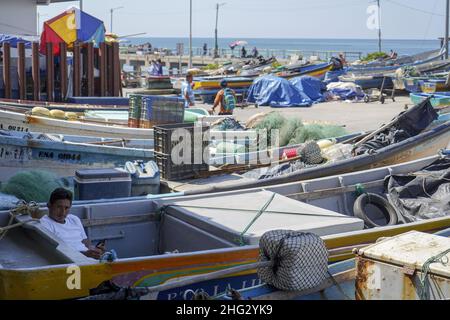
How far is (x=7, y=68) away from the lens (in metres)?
16.5

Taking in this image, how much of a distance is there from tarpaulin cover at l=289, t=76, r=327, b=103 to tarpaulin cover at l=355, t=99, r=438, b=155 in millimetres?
14767

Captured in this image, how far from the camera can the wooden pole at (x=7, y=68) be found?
53.4ft

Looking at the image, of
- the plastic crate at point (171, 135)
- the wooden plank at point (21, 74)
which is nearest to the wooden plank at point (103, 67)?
the wooden plank at point (21, 74)

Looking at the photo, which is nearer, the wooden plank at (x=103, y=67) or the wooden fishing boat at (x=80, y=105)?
the wooden fishing boat at (x=80, y=105)

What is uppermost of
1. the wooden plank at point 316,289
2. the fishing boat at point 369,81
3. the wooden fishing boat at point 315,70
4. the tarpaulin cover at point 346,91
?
the wooden fishing boat at point 315,70

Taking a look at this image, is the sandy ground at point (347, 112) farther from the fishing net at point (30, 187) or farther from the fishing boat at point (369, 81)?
the fishing net at point (30, 187)

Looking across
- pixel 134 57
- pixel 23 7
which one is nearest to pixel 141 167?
pixel 23 7

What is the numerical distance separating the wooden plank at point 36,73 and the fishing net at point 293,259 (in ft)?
43.6

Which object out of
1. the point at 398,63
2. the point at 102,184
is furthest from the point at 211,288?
the point at 398,63

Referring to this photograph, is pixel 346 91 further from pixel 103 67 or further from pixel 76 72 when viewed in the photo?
pixel 76 72

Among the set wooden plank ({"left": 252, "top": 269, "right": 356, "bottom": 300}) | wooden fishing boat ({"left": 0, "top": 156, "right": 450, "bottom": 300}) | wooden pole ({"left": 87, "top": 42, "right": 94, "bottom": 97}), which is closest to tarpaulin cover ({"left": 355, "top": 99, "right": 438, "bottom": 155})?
wooden fishing boat ({"left": 0, "top": 156, "right": 450, "bottom": 300})
